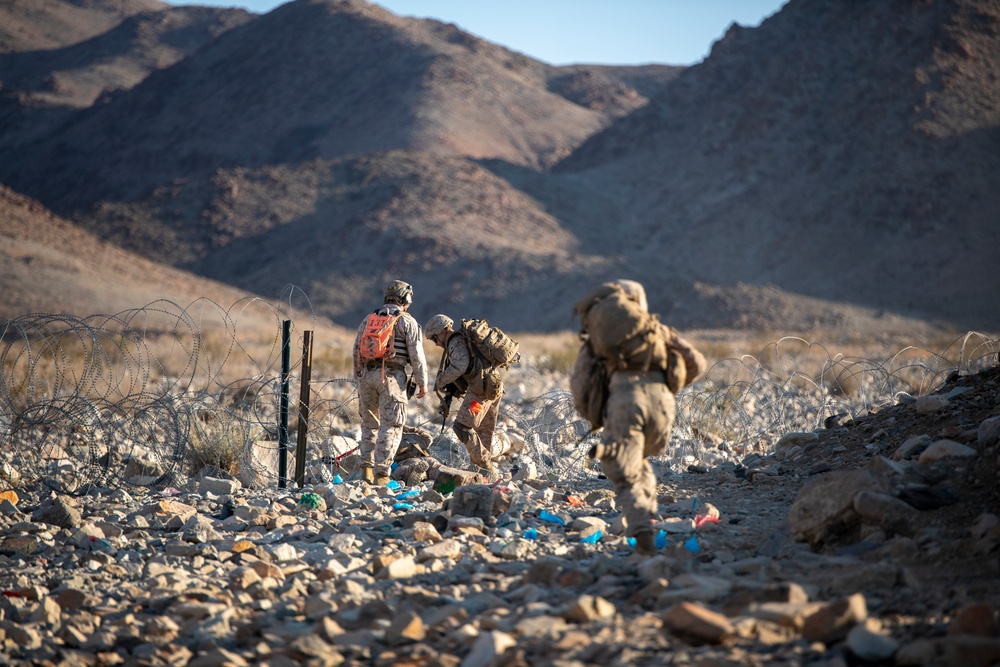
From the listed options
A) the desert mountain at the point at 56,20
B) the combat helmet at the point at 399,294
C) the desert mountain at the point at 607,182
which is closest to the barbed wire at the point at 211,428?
the combat helmet at the point at 399,294

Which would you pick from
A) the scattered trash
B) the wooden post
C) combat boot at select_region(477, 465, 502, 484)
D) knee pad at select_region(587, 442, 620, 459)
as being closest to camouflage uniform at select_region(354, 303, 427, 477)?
the wooden post

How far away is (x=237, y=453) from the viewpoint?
8641 mm

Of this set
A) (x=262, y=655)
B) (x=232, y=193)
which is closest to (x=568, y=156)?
(x=232, y=193)

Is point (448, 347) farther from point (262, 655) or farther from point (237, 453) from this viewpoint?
point (262, 655)

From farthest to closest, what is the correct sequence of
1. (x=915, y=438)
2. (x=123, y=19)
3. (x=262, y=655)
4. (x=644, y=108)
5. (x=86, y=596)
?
(x=123, y=19), (x=644, y=108), (x=915, y=438), (x=86, y=596), (x=262, y=655)

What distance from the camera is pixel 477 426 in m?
7.90

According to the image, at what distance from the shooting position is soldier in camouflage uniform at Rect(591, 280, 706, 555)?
502cm

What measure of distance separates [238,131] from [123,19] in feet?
154

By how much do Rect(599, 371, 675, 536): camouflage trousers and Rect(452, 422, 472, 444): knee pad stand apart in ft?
9.09

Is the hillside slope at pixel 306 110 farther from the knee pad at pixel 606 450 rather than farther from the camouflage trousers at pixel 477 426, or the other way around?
the knee pad at pixel 606 450

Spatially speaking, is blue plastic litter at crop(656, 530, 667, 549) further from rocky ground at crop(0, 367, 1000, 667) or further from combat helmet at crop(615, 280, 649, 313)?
combat helmet at crop(615, 280, 649, 313)

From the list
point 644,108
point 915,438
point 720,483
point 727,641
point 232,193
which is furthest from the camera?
point 644,108

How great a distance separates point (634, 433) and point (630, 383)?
277mm

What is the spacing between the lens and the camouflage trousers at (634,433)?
502cm
